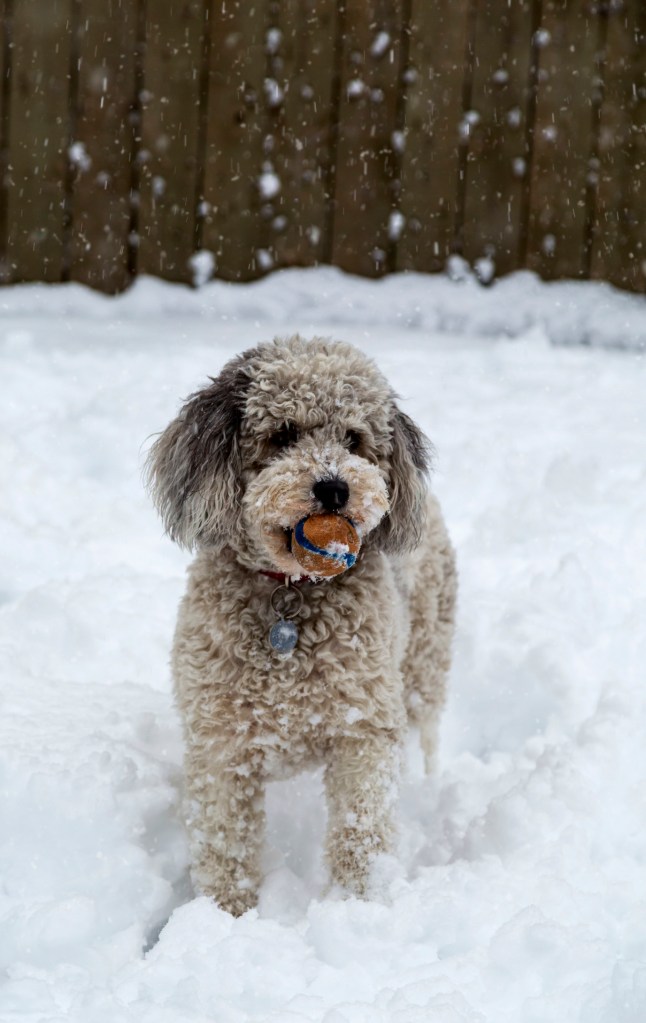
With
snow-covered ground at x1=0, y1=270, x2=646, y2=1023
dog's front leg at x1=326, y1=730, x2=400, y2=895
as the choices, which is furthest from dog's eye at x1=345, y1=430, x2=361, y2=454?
snow-covered ground at x1=0, y1=270, x2=646, y2=1023

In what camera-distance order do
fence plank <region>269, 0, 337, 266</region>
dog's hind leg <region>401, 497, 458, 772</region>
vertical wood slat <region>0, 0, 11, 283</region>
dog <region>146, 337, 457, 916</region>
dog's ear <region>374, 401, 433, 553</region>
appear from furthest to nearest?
fence plank <region>269, 0, 337, 266</region> → vertical wood slat <region>0, 0, 11, 283</region> → dog's hind leg <region>401, 497, 458, 772</region> → dog's ear <region>374, 401, 433, 553</region> → dog <region>146, 337, 457, 916</region>

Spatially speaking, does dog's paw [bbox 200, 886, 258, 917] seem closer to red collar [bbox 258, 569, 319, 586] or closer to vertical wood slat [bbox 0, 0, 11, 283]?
red collar [bbox 258, 569, 319, 586]

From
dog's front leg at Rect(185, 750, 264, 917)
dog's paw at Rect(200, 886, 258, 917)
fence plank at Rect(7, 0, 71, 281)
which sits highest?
fence plank at Rect(7, 0, 71, 281)

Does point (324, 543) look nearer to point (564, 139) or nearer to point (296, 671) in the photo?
point (296, 671)

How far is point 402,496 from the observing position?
3.19 meters

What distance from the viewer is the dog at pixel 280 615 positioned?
294 cm

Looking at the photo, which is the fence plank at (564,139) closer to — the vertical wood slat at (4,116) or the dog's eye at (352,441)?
the vertical wood slat at (4,116)

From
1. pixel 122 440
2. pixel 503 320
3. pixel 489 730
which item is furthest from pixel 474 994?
pixel 503 320

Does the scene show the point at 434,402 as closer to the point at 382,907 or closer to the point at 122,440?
the point at 122,440

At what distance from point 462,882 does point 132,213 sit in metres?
4.45

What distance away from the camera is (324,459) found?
288 centimetres

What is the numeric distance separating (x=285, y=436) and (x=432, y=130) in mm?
3801

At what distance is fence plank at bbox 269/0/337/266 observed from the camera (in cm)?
615

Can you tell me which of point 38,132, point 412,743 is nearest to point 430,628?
point 412,743
